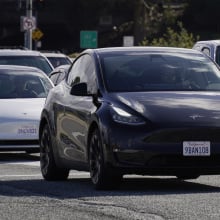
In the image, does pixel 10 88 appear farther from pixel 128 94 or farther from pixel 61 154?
pixel 128 94

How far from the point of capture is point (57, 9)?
93.1 metres

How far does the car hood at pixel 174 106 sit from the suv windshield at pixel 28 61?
12.8m

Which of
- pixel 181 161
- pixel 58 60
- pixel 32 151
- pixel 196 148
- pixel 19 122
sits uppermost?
pixel 196 148

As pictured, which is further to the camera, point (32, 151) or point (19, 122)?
point (32, 151)

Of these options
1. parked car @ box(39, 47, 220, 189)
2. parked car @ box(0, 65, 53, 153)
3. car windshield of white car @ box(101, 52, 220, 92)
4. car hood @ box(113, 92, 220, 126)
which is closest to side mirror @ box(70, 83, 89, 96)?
parked car @ box(39, 47, 220, 189)

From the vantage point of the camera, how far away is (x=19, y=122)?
1861cm

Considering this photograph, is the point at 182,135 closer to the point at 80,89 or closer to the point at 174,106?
the point at 174,106

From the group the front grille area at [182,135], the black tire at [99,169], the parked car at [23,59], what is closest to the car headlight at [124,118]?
the front grille area at [182,135]

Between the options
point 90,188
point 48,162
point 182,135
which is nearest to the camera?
point 182,135

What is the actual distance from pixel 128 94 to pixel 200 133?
40.4 inches

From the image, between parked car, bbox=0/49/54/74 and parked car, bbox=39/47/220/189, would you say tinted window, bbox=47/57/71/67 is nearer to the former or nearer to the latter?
parked car, bbox=0/49/54/74

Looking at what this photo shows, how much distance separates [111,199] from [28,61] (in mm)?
14375

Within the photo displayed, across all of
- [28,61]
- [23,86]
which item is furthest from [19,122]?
[28,61]

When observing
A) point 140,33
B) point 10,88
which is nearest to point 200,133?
point 10,88
